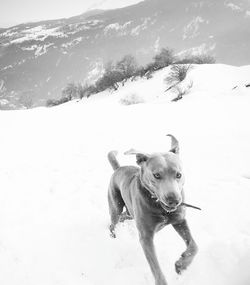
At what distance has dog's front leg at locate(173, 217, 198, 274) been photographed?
3391mm

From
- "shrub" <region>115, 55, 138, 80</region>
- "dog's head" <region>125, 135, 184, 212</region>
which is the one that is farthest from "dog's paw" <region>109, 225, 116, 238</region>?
"shrub" <region>115, 55, 138, 80</region>

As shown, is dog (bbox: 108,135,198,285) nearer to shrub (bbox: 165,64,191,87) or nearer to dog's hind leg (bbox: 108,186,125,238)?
dog's hind leg (bbox: 108,186,125,238)

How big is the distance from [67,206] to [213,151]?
18.7ft

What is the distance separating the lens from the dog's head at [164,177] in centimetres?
280

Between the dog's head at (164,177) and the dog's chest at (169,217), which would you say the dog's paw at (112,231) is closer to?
the dog's chest at (169,217)

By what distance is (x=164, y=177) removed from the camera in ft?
9.68

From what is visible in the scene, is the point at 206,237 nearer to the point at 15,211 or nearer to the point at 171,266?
the point at 171,266

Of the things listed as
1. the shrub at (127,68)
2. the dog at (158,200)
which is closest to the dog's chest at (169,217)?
the dog at (158,200)

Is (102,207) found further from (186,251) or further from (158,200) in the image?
(158,200)

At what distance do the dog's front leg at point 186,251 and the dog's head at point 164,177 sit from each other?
59cm

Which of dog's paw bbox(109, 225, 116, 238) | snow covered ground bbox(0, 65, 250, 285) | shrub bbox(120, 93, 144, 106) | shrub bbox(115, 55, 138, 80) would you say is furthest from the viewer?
shrub bbox(115, 55, 138, 80)

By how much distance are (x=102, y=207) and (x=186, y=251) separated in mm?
2951

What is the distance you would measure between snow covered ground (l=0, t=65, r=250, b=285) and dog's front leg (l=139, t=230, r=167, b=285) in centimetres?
64

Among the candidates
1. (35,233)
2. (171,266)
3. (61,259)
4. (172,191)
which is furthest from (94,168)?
(172,191)
